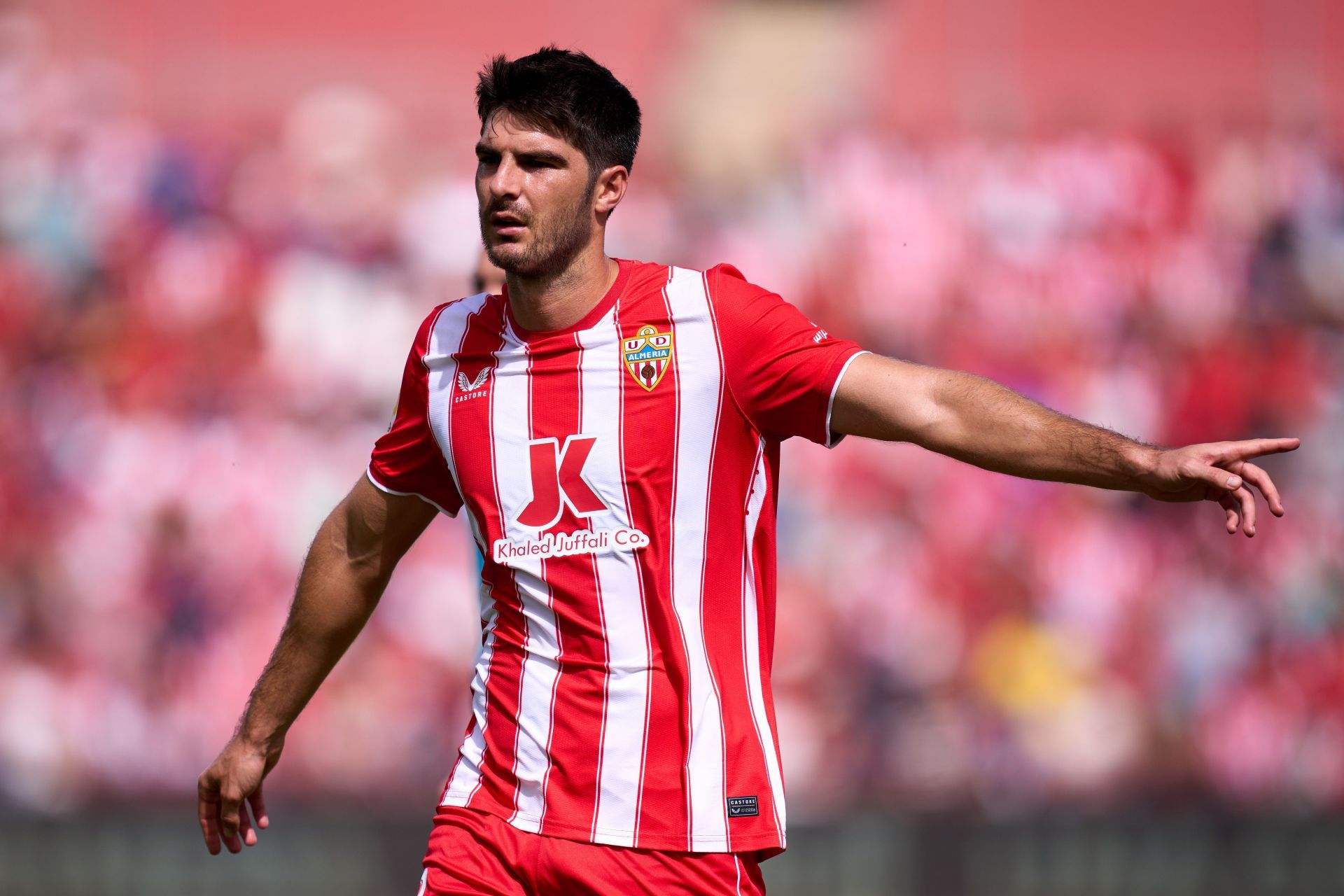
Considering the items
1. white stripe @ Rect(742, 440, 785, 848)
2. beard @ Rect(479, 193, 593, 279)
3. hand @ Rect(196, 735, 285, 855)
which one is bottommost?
hand @ Rect(196, 735, 285, 855)

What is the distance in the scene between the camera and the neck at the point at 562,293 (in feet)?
10.9

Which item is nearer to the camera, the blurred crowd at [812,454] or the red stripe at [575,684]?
the red stripe at [575,684]

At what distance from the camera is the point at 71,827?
716cm

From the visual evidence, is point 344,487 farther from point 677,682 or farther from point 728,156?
point 677,682

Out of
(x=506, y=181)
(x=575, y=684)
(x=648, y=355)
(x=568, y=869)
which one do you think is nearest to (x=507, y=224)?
(x=506, y=181)

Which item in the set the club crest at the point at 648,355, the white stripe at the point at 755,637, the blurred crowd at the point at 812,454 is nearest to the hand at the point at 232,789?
the white stripe at the point at 755,637

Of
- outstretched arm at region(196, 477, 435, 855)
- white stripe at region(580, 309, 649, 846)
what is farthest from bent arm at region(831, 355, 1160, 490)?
outstretched arm at region(196, 477, 435, 855)

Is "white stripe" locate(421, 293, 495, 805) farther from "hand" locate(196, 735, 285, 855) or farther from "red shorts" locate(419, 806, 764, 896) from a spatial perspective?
"hand" locate(196, 735, 285, 855)

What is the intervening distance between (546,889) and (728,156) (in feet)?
22.2

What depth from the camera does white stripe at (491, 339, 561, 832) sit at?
3.21 metres

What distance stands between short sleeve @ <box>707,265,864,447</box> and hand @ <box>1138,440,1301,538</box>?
0.66 m

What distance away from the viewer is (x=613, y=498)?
3225 mm

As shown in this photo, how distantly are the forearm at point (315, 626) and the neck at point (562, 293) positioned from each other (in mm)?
691

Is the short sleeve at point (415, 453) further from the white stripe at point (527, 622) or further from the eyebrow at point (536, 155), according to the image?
the eyebrow at point (536, 155)
